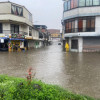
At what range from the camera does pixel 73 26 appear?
2178 centimetres

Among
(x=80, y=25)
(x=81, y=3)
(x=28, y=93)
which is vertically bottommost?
(x=28, y=93)

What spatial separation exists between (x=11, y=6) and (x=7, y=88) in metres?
21.9

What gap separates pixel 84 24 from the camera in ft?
67.5

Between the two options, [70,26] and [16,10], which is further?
[16,10]

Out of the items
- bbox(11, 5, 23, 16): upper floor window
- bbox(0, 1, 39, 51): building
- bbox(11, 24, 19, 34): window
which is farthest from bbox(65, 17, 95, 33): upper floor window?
bbox(11, 24, 19, 34): window

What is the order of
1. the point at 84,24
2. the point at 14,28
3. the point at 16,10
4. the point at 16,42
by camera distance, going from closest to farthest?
1. the point at 84,24
2. the point at 16,10
3. the point at 16,42
4. the point at 14,28

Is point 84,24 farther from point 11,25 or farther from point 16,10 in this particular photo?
point 11,25

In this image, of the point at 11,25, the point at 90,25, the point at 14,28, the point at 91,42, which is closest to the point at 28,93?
the point at 90,25

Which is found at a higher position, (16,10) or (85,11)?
(16,10)

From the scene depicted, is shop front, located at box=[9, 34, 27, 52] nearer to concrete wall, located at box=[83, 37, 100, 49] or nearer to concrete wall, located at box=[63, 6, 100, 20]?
concrete wall, located at box=[63, 6, 100, 20]

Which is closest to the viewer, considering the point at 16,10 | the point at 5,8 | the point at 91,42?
the point at 91,42

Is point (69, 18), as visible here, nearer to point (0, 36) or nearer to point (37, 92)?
point (0, 36)

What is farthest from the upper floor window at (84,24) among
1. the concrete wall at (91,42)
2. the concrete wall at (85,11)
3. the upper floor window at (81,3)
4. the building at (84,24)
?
the upper floor window at (81,3)

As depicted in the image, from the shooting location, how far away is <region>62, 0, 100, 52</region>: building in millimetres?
19922
